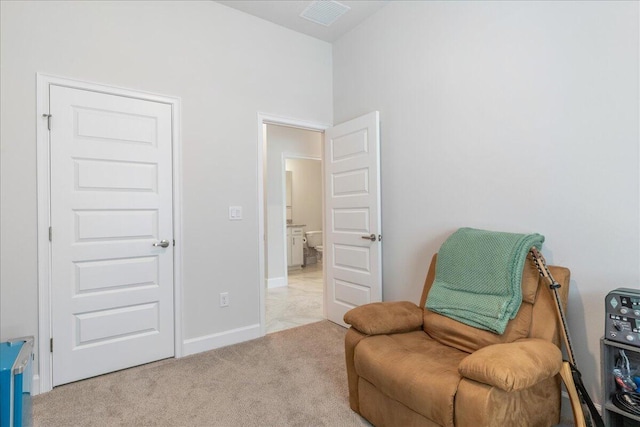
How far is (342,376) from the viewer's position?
2314mm

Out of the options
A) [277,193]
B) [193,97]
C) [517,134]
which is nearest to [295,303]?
[277,193]

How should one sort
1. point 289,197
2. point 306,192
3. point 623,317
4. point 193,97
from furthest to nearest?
1. point 306,192
2. point 289,197
3. point 193,97
4. point 623,317

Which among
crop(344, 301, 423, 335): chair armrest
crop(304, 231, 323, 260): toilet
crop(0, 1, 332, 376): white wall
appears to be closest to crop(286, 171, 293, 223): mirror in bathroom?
crop(304, 231, 323, 260): toilet

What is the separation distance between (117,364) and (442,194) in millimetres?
2707

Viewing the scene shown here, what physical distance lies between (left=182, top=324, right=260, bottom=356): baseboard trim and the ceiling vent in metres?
2.90

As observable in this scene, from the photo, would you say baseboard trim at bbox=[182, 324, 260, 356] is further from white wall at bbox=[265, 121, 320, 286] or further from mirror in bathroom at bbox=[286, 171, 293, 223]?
mirror in bathroom at bbox=[286, 171, 293, 223]

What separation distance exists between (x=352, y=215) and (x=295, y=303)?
65.2 inches

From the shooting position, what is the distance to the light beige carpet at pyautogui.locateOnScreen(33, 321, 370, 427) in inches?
72.9

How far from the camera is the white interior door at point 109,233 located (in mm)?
2230

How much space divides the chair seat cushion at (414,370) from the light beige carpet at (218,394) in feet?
1.39

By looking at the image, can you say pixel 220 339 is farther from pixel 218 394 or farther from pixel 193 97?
pixel 193 97

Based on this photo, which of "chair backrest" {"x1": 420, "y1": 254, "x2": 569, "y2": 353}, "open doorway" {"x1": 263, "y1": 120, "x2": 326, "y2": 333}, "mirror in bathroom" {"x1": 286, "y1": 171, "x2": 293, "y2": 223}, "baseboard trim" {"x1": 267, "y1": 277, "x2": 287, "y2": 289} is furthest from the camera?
"mirror in bathroom" {"x1": 286, "y1": 171, "x2": 293, "y2": 223}

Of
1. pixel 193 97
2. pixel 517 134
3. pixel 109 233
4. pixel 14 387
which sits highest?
pixel 193 97

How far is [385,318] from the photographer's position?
75.2 inches
